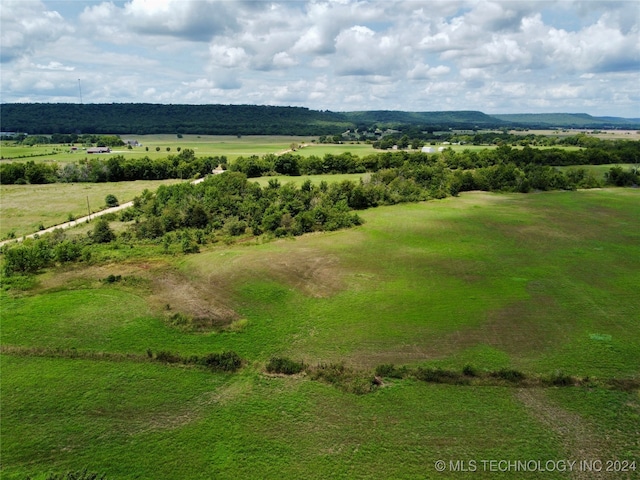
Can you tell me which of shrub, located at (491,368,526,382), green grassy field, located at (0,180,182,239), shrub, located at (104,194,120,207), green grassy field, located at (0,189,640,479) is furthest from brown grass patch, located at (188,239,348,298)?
shrub, located at (104,194,120,207)

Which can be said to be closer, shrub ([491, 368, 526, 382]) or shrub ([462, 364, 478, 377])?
shrub ([491, 368, 526, 382])

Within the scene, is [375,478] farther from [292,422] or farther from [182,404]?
[182,404]

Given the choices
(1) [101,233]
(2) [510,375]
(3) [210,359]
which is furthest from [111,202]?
(2) [510,375]

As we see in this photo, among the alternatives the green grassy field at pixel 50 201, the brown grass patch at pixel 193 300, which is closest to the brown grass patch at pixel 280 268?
the brown grass patch at pixel 193 300

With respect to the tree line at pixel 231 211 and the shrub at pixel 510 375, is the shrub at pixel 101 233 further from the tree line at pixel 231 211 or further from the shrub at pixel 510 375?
the shrub at pixel 510 375

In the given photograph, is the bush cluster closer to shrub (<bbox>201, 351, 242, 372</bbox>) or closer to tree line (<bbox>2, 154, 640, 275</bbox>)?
shrub (<bbox>201, 351, 242, 372</bbox>)

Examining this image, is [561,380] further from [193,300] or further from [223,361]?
[193,300]
